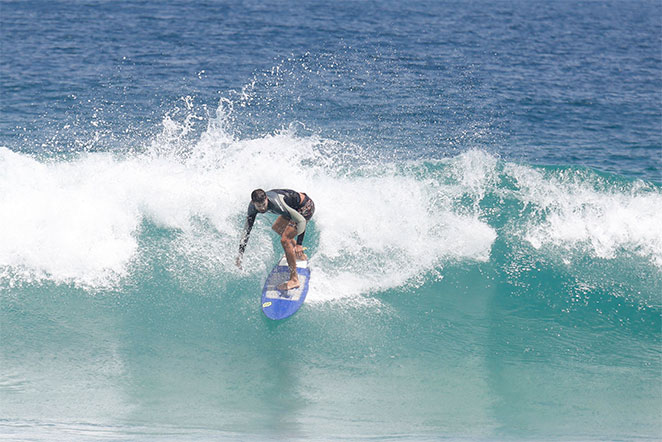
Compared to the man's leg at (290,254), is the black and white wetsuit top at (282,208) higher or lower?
higher

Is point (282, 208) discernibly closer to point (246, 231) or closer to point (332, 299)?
point (246, 231)

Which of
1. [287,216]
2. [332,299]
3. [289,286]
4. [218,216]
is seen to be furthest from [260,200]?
[218,216]

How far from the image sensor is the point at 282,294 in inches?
328

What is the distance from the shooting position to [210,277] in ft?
28.7

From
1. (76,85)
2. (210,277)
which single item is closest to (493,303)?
(210,277)

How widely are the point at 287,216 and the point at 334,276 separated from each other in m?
1.26

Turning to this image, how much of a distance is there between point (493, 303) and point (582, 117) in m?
10.9

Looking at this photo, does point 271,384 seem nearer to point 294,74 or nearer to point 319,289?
point 319,289

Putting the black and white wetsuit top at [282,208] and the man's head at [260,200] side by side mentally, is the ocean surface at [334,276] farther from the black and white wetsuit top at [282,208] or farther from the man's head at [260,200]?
the man's head at [260,200]

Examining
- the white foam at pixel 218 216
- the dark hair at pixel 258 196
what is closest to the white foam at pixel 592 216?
the white foam at pixel 218 216

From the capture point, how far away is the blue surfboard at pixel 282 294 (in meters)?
8.14

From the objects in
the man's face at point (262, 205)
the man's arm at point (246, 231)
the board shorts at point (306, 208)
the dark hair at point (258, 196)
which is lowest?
the man's arm at point (246, 231)

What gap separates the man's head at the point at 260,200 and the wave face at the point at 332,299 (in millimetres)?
1405

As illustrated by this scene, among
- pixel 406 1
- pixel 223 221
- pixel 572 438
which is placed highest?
pixel 406 1
